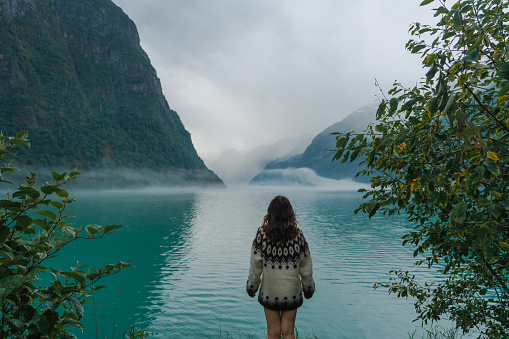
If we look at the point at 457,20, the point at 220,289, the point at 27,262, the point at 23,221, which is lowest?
the point at 220,289

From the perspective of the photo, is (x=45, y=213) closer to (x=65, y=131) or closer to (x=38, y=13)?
(x=65, y=131)

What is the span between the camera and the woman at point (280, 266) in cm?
466

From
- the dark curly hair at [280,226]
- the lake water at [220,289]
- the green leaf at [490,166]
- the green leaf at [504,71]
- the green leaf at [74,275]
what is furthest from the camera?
the lake water at [220,289]

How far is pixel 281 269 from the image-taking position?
4.66 meters

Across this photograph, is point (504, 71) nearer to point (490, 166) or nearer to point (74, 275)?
point (490, 166)

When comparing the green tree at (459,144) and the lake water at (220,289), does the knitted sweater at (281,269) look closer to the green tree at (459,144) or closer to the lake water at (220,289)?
the green tree at (459,144)

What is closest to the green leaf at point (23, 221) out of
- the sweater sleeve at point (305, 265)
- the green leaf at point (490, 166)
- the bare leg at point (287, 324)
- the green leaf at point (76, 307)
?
the green leaf at point (76, 307)

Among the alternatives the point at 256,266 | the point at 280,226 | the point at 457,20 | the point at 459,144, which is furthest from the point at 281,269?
the point at 457,20

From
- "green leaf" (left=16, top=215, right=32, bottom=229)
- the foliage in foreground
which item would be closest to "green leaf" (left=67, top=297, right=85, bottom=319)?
the foliage in foreground

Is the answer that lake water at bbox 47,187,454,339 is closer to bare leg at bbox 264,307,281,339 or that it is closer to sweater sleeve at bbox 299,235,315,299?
bare leg at bbox 264,307,281,339

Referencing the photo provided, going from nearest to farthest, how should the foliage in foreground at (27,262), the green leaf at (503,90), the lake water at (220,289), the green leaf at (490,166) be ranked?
1. the green leaf at (503,90)
2. the green leaf at (490,166)
3. the foliage in foreground at (27,262)
4. the lake water at (220,289)

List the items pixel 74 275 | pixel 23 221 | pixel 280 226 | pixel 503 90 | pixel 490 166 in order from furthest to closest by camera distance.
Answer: pixel 280 226 → pixel 74 275 → pixel 23 221 → pixel 490 166 → pixel 503 90

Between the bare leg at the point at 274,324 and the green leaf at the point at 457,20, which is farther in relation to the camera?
the bare leg at the point at 274,324

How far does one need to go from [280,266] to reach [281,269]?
42mm
